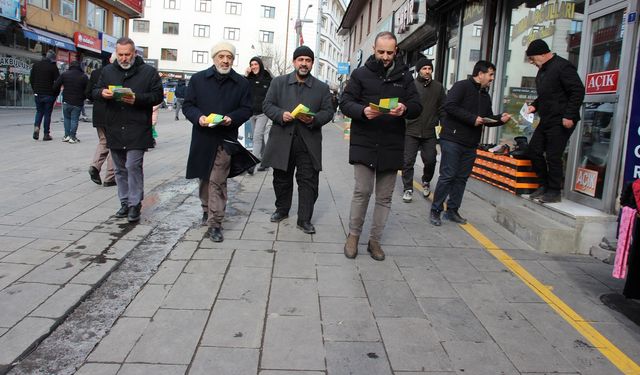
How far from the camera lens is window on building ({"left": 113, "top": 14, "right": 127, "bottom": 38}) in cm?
3445

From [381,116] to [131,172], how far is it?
275cm

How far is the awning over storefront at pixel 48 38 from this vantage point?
2334 centimetres

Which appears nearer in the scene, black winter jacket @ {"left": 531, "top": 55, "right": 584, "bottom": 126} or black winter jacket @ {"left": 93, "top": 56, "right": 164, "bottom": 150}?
black winter jacket @ {"left": 531, "top": 55, "right": 584, "bottom": 126}

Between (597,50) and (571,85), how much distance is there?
82 centimetres

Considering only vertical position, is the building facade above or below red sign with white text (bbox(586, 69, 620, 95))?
above

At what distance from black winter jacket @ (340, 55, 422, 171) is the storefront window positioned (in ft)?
9.56

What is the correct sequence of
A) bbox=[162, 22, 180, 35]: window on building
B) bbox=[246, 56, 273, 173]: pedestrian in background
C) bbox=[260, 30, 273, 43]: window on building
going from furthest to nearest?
bbox=[260, 30, 273, 43]: window on building, bbox=[162, 22, 180, 35]: window on building, bbox=[246, 56, 273, 173]: pedestrian in background

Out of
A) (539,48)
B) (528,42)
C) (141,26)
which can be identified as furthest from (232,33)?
(539,48)

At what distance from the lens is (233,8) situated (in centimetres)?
5816

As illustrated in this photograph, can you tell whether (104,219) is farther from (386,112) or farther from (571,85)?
(571,85)

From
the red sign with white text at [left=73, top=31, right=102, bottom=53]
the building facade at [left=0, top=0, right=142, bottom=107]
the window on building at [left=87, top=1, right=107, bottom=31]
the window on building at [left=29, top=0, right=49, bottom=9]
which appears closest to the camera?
the building facade at [left=0, top=0, right=142, bottom=107]

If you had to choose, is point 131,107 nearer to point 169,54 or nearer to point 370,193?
point 370,193

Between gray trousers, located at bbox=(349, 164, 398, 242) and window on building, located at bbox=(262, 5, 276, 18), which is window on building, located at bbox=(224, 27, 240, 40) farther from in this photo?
gray trousers, located at bbox=(349, 164, 398, 242)

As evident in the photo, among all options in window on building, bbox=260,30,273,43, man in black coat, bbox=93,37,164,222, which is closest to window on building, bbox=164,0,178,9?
window on building, bbox=260,30,273,43
